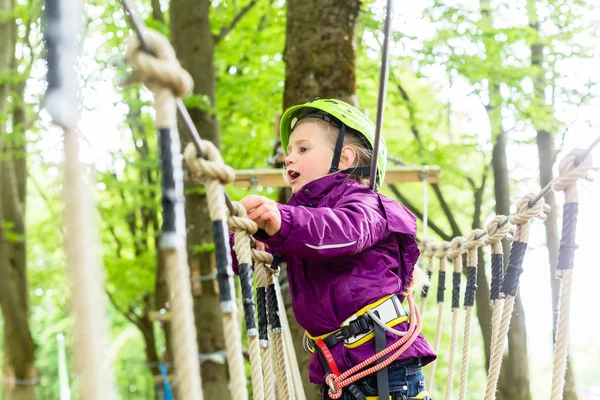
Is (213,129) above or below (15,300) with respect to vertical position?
above

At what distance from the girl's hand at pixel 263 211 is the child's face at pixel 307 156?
1.63 feet

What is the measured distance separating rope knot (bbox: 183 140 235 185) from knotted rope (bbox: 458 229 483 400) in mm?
1551

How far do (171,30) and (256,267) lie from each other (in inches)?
180

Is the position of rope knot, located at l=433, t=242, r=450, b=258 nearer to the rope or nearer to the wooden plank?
the wooden plank

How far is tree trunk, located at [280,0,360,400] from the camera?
142 inches

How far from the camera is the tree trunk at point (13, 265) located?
23.6ft

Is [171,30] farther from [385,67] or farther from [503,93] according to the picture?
[385,67]

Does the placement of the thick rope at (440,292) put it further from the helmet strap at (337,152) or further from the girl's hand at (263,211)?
the girl's hand at (263,211)

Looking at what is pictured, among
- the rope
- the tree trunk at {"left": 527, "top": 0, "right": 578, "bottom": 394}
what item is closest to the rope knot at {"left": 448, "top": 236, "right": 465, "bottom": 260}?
the rope

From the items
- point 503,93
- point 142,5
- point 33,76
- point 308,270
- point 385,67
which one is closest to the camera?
point 385,67

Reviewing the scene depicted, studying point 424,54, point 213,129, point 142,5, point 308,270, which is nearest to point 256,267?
point 308,270

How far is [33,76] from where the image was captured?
7219 mm

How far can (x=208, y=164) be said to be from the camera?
3.71 feet

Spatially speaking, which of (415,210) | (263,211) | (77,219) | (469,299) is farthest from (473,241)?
Result: (415,210)
